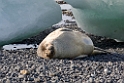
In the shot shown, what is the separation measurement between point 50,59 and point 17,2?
3.12 ft

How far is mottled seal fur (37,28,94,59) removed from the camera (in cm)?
354

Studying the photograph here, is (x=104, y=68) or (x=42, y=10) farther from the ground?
(x=42, y=10)

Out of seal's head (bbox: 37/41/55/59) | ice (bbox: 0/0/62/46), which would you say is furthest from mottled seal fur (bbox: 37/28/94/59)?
ice (bbox: 0/0/62/46)

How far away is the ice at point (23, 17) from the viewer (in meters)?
3.99

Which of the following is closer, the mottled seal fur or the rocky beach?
the rocky beach

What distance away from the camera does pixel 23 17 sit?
13.5 ft

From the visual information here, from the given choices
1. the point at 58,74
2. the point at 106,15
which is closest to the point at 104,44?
the point at 106,15

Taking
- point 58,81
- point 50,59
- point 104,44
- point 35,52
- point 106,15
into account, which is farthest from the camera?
point 104,44

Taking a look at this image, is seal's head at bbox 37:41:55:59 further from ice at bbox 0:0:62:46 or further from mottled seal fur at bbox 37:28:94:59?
ice at bbox 0:0:62:46

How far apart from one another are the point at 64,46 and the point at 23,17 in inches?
29.1

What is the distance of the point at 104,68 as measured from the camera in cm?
317

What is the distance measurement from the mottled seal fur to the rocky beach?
3.4 inches

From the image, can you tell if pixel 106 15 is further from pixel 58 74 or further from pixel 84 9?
pixel 58 74

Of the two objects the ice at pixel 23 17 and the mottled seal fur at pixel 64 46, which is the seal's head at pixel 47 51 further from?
the ice at pixel 23 17
